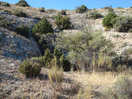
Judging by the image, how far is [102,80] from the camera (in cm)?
455

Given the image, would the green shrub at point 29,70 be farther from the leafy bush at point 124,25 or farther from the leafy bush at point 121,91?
the leafy bush at point 124,25

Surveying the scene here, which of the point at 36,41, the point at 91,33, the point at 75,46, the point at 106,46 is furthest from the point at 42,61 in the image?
the point at 36,41

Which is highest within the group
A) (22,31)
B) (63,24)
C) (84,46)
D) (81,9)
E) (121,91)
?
(81,9)

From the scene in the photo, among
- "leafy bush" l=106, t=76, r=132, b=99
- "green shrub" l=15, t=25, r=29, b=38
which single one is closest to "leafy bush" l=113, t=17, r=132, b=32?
"green shrub" l=15, t=25, r=29, b=38

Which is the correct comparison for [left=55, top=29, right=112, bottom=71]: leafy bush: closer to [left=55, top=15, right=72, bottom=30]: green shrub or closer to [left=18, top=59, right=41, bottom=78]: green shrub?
[left=18, top=59, right=41, bottom=78]: green shrub

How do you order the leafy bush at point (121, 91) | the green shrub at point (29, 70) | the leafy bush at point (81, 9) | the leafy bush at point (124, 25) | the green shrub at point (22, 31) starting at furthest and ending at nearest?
the leafy bush at point (81, 9)
the leafy bush at point (124, 25)
the green shrub at point (22, 31)
the green shrub at point (29, 70)
the leafy bush at point (121, 91)

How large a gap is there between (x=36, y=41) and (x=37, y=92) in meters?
9.20

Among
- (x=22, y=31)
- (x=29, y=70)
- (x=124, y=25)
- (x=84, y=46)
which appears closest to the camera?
(x=29, y=70)

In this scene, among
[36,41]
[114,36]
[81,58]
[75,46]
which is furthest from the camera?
[36,41]

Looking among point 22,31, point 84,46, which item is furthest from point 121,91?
point 22,31

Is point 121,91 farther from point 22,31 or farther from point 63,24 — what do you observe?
point 63,24

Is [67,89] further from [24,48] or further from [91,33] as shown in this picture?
[24,48]

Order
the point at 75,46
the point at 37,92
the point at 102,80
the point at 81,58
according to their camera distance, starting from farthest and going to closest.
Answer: the point at 75,46 < the point at 81,58 < the point at 102,80 < the point at 37,92

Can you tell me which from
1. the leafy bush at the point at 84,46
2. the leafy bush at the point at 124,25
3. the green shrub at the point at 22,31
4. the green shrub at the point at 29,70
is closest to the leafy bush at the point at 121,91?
the green shrub at the point at 29,70
